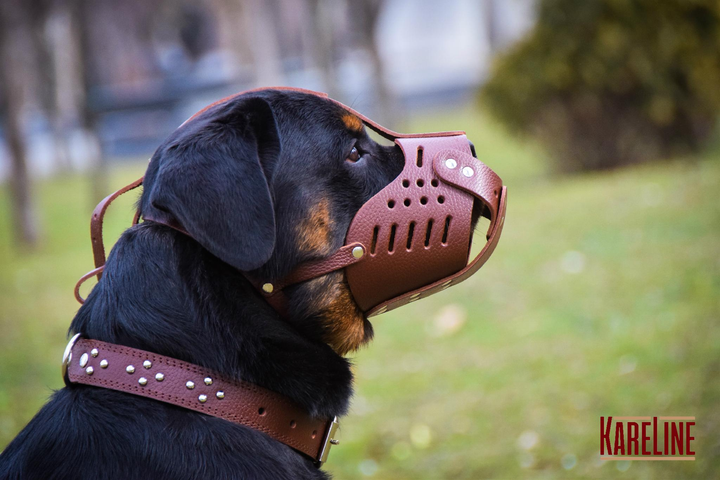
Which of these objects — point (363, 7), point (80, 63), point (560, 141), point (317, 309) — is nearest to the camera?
point (317, 309)

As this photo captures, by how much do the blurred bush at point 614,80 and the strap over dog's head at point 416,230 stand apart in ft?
27.7

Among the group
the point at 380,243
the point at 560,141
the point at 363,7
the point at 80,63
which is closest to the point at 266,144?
the point at 380,243

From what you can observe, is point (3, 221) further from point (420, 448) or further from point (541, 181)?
point (420, 448)

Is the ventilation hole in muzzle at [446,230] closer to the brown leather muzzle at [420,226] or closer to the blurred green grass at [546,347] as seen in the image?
the brown leather muzzle at [420,226]

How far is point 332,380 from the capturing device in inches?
88.7

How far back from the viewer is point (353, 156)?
2.41 metres

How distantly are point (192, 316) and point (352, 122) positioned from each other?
908 mm

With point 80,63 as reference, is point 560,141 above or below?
below

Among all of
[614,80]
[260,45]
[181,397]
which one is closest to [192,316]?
[181,397]

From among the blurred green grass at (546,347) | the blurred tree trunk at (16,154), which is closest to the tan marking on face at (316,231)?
the blurred green grass at (546,347)

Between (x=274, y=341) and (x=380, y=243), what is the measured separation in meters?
0.49

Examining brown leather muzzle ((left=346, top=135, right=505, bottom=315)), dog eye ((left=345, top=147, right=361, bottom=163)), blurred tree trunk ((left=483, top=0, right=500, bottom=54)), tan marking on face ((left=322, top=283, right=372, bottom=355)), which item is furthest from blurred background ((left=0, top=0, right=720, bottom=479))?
blurred tree trunk ((left=483, top=0, right=500, bottom=54))

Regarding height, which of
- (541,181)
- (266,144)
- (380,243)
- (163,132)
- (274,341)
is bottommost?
(163,132)

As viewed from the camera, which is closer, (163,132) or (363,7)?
(363,7)
